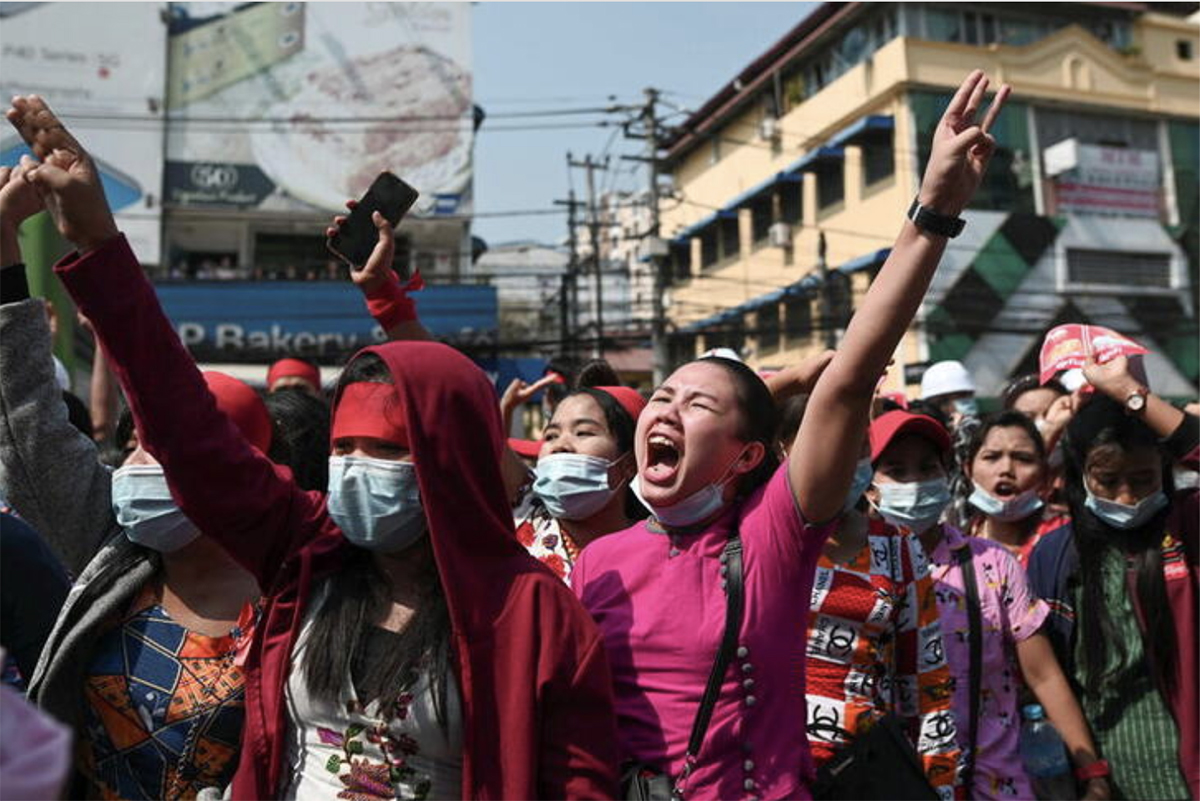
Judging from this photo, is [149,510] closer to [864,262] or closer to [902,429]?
[902,429]

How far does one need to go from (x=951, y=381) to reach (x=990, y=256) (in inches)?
863

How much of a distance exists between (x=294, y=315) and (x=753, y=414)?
26.5 meters

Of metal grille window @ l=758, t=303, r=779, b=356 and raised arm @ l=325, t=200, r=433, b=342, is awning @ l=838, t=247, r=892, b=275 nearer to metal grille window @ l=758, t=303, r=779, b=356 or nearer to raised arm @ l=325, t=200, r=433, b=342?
metal grille window @ l=758, t=303, r=779, b=356

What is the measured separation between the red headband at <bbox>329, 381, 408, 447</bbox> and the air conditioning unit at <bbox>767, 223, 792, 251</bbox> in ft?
95.3

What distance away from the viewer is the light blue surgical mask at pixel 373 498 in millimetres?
2139

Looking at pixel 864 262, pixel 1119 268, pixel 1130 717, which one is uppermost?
pixel 1119 268

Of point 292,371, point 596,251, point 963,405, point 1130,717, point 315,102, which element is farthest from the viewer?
point 315,102

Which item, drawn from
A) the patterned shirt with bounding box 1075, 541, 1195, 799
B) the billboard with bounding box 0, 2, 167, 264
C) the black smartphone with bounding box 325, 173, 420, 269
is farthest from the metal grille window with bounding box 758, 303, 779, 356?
the black smartphone with bounding box 325, 173, 420, 269

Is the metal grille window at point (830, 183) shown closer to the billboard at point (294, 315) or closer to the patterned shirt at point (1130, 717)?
the billboard at point (294, 315)

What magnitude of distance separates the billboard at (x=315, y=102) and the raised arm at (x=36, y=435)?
1075 inches

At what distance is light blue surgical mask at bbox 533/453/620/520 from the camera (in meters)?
3.44

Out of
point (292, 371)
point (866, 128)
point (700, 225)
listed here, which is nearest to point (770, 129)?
point (700, 225)

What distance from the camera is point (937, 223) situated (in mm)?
2152

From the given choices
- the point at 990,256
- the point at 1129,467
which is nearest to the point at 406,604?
the point at 1129,467
